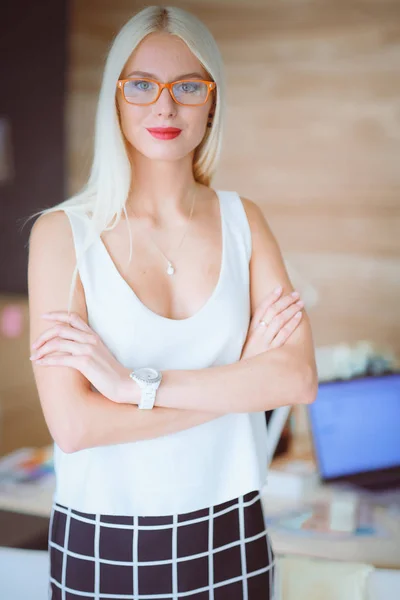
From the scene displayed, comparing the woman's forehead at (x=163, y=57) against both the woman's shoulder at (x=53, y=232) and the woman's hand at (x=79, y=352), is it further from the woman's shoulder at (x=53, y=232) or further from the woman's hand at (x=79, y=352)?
the woman's hand at (x=79, y=352)

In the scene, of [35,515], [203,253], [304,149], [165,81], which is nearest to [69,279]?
[203,253]

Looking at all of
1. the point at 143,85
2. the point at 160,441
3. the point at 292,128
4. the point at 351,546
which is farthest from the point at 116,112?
the point at 292,128

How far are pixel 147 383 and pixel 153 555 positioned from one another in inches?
11.4

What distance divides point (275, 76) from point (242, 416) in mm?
1666

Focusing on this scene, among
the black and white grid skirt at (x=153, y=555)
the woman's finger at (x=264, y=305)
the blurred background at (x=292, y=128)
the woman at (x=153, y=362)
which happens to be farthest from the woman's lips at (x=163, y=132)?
the blurred background at (x=292, y=128)

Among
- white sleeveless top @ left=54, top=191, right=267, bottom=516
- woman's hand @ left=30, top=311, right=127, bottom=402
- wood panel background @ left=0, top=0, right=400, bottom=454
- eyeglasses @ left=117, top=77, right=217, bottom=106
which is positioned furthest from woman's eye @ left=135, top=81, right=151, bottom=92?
wood panel background @ left=0, top=0, right=400, bottom=454

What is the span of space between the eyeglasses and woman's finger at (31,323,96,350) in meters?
0.38

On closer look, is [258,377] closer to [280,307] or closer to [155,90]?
[280,307]

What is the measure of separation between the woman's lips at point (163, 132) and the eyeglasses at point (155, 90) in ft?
0.14

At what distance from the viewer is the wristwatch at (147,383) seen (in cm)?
104

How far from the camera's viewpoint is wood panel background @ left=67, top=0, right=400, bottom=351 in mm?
2393

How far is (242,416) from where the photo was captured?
1162 mm

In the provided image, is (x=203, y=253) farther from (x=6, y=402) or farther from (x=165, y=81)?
(x=6, y=402)

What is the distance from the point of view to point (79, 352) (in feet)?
3.42
